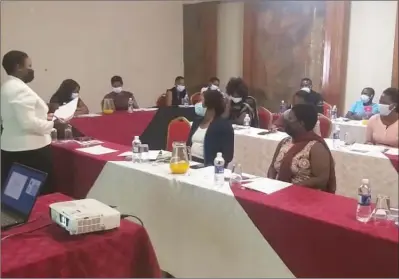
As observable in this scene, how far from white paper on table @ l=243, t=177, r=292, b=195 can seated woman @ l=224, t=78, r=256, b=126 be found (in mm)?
1737

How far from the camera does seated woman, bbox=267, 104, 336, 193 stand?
2.38 metres

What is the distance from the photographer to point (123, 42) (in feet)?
21.9

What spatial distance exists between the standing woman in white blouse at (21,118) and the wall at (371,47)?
1.79 m

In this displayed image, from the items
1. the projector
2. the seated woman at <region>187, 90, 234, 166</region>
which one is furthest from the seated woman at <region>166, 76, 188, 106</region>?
the projector

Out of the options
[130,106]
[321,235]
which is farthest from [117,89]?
[321,235]

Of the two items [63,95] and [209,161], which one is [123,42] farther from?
[209,161]

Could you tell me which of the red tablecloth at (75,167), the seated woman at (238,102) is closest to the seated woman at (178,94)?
the seated woman at (238,102)

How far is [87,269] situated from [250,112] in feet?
9.87

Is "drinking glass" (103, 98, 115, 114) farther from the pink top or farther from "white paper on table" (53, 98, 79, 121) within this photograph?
the pink top

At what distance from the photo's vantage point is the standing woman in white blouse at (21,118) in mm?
2619

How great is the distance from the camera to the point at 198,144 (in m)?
3.14

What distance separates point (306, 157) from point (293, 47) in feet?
5.12

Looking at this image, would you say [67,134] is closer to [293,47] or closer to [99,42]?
[293,47]

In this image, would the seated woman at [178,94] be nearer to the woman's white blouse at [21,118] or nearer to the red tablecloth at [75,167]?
the red tablecloth at [75,167]
